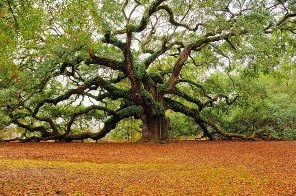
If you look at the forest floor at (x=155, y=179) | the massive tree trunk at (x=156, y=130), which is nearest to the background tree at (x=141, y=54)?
the massive tree trunk at (x=156, y=130)

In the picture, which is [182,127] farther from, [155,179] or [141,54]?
[155,179]

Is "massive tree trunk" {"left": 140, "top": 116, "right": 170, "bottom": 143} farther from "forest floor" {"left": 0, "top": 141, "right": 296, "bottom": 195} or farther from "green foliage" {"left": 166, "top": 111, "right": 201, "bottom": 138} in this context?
"forest floor" {"left": 0, "top": 141, "right": 296, "bottom": 195}

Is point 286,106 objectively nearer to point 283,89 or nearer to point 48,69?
point 283,89

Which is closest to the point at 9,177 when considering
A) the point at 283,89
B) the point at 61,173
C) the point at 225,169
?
the point at 61,173

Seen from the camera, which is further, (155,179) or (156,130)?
(156,130)

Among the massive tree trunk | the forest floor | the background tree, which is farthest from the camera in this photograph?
the massive tree trunk

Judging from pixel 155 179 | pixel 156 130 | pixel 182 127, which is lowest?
pixel 155 179

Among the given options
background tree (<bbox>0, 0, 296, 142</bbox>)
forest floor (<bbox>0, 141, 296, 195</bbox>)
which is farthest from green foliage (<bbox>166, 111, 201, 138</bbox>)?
forest floor (<bbox>0, 141, 296, 195</bbox>)

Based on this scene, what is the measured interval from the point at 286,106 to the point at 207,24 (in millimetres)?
11490

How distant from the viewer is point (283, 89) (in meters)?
36.4

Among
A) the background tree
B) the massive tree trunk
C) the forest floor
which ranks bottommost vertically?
the forest floor

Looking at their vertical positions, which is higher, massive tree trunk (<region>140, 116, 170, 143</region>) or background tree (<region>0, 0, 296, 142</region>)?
background tree (<region>0, 0, 296, 142</region>)

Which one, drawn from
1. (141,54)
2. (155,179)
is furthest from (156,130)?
(155,179)

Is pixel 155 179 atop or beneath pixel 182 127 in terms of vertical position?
beneath
